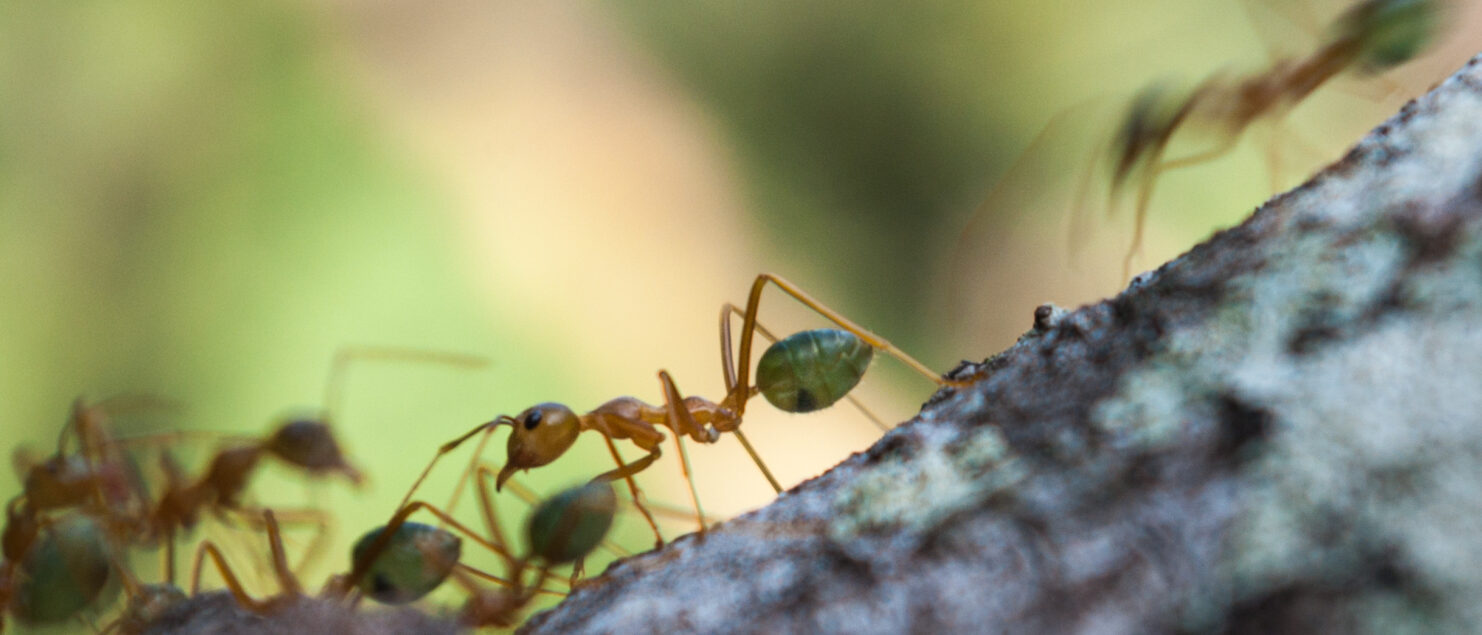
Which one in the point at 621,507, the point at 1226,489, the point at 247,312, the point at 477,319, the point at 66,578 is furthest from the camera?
the point at 477,319

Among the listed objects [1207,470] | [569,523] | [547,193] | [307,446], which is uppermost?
[547,193]

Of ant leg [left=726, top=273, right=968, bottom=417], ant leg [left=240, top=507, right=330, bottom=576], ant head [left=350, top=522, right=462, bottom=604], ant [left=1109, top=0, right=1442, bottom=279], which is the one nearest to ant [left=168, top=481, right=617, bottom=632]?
ant head [left=350, top=522, right=462, bottom=604]

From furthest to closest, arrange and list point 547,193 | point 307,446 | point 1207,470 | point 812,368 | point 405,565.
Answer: point 547,193 → point 307,446 → point 812,368 → point 405,565 → point 1207,470

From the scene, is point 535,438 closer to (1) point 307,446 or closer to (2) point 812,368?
(2) point 812,368

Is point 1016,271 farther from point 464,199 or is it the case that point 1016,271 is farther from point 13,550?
point 13,550

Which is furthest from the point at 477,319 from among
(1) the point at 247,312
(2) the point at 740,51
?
(2) the point at 740,51

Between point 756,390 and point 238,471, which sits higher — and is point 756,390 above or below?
below

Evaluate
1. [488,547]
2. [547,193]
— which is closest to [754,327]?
[488,547]
